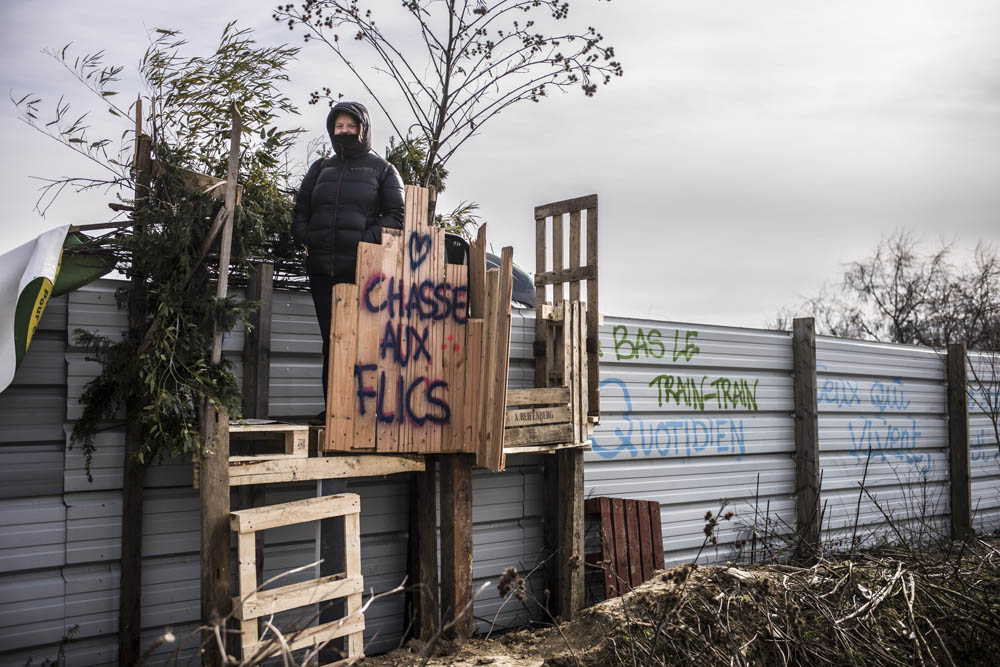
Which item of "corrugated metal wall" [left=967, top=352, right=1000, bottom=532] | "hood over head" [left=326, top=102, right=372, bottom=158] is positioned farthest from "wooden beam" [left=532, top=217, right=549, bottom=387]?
"corrugated metal wall" [left=967, top=352, right=1000, bottom=532]

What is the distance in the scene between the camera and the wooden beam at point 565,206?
21.4ft

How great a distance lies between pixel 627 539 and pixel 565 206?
260 centimetres

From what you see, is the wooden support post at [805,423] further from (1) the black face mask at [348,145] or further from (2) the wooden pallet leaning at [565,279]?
(1) the black face mask at [348,145]

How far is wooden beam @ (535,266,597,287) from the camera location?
6543mm

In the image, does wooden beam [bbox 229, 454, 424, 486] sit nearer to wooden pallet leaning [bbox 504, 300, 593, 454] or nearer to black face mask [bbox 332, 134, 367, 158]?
wooden pallet leaning [bbox 504, 300, 593, 454]

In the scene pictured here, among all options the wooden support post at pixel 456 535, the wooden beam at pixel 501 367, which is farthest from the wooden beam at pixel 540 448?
→ the wooden beam at pixel 501 367

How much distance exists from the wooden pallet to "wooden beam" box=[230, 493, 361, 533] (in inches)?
88.2

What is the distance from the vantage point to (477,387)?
548 centimetres

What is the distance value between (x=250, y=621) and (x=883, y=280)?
20.4 m

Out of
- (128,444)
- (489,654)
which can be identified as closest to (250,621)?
(128,444)

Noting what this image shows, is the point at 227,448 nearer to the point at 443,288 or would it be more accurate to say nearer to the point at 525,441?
the point at 443,288

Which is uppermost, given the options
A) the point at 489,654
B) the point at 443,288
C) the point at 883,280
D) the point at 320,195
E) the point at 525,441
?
the point at 883,280

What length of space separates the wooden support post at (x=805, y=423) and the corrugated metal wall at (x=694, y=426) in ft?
0.27

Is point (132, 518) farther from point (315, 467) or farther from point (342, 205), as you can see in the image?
point (342, 205)
